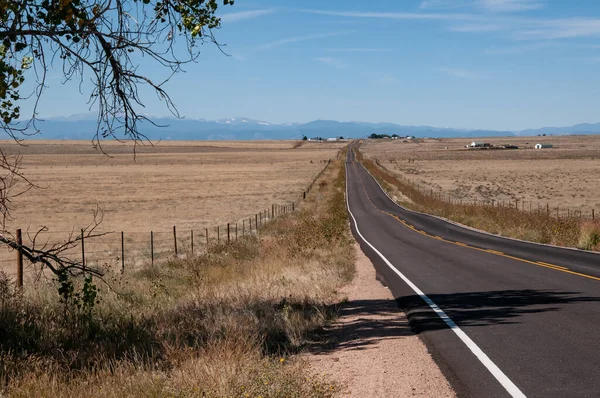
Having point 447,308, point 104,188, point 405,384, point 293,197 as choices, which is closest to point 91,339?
point 405,384

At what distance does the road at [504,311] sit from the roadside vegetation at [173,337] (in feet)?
5.82

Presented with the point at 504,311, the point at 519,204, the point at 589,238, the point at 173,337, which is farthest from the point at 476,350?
the point at 519,204

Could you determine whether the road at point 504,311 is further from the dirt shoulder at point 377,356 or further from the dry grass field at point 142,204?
the dry grass field at point 142,204

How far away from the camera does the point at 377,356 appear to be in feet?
26.3

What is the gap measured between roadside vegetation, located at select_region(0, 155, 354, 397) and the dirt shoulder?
330 millimetres

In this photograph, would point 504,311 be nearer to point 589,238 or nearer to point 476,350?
point 476,350

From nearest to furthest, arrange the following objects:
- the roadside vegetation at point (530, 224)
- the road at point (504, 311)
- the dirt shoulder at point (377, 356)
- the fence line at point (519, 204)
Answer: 1. the dirt shoulder at point (377, 356)
2. the road at point (504, 311)
3. the roadside vegetation at point (530, 224)
4. the fence line at point (519, 204)

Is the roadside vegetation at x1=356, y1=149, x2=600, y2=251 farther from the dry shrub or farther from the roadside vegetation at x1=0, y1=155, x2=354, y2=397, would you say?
the roadside vegetation at x1=0, y1=155, x2=354, y2=397

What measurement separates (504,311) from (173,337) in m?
5.54

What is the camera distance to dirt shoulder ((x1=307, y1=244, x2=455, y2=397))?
6.67 meters

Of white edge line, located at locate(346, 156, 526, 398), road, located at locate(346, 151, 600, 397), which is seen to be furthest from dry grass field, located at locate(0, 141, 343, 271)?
white edge line, located at locate(346, 156, 526, 398)

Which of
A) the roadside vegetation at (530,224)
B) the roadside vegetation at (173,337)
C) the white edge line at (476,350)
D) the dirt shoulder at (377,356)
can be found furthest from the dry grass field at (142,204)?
the roadside vegetation at (530,224)

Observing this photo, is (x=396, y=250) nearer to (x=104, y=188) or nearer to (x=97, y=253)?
(x=97, y=253)

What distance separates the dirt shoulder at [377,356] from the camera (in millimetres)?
6668
